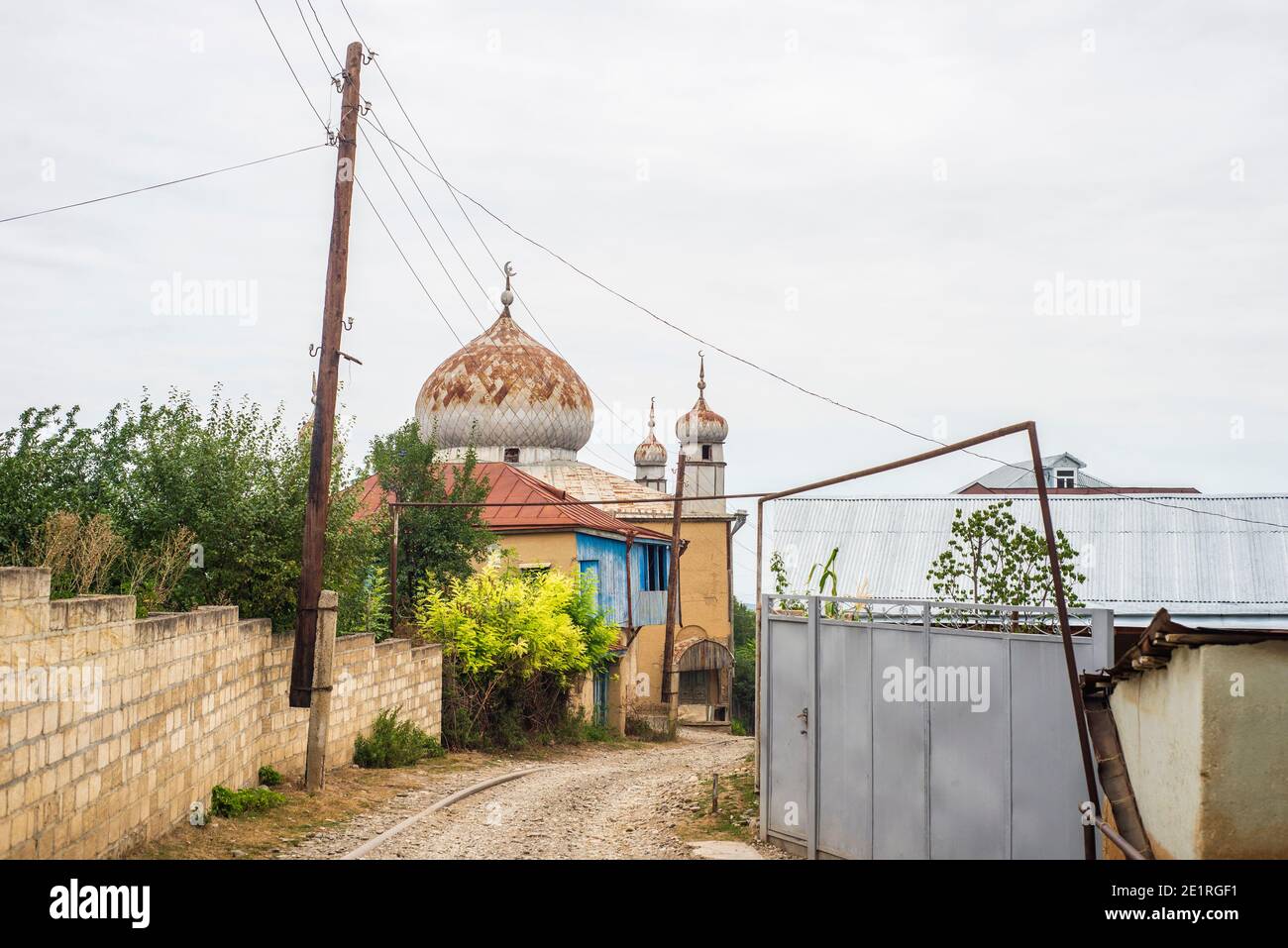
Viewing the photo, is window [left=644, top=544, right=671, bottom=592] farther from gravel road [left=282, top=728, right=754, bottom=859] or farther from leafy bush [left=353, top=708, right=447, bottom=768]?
leafy bush [left=353, top=708, right=447, bottom=768]

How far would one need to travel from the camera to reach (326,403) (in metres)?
14.0

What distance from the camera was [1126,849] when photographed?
6.91 meters

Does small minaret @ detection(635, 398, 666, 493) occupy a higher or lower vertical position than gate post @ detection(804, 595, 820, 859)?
higher

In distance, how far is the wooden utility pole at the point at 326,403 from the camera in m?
13.8

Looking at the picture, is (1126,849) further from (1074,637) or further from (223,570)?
(223,570)

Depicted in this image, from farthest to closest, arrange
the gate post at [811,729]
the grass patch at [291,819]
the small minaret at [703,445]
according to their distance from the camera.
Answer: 1. the small minaret at [703,445]
2. the gate post at [811,729]
3. the grass patch at [291,819]

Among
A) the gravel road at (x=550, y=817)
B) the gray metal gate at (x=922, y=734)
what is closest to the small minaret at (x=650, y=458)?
the gravel road at (x=550, y=817)

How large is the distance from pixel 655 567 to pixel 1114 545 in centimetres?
1484

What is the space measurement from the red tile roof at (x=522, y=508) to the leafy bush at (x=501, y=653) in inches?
195

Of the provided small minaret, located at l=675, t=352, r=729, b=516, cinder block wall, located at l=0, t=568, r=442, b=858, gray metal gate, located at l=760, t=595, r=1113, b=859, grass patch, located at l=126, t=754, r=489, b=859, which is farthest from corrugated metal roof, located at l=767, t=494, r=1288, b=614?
small minaret, located at l=675, t=352, r=729, b=516

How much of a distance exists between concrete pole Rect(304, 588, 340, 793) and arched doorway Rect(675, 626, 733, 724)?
2329 centimetres

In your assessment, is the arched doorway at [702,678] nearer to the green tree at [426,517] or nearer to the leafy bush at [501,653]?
the green tree at [426,517]

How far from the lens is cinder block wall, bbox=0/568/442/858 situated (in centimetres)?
704
